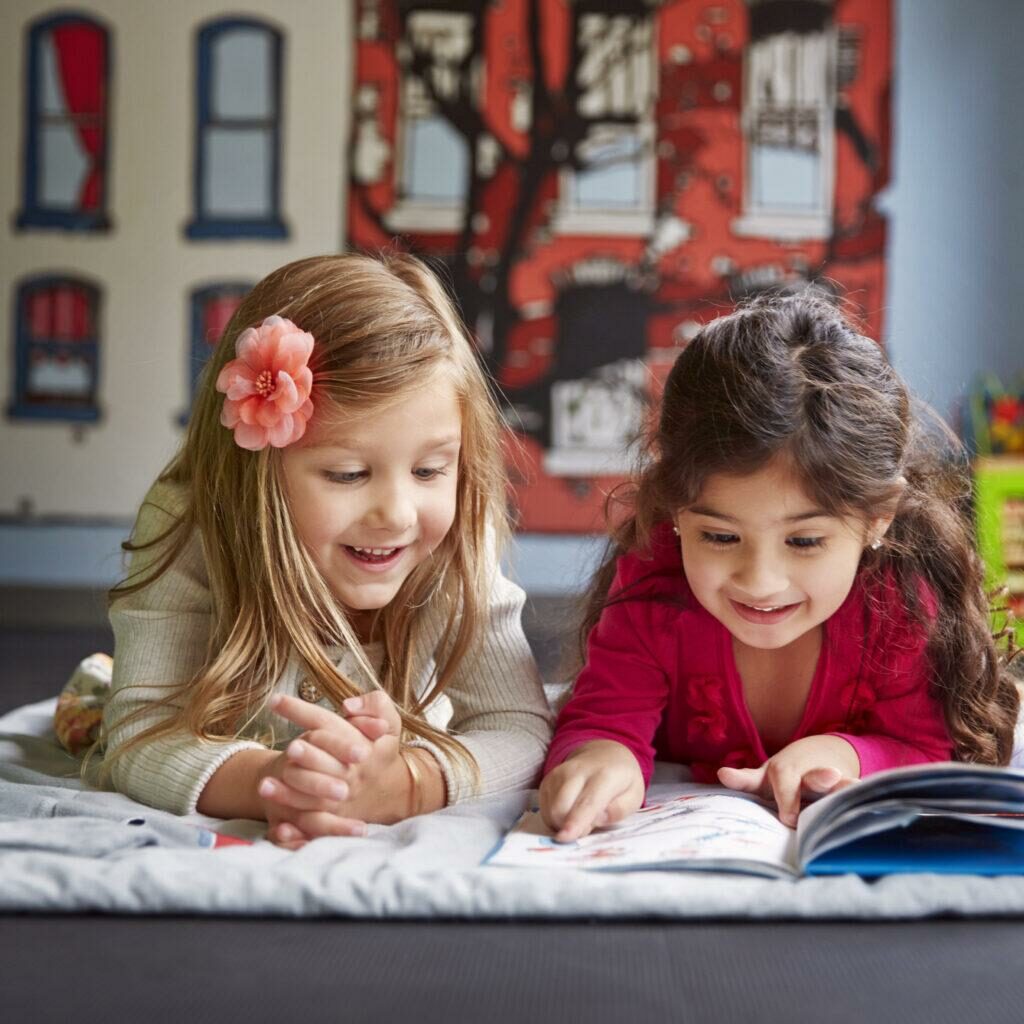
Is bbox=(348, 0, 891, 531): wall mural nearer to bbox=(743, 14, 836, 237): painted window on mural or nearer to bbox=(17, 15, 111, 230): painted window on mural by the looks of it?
bbox=(743, 14, 836, 237): painted window on mural

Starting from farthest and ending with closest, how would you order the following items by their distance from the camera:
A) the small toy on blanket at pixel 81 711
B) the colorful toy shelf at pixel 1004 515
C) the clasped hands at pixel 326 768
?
the colorful toy shelf at pixel 1004 515 → the small toy on blanket at pixel 81 711 → the clasped hands at pixel 326 768

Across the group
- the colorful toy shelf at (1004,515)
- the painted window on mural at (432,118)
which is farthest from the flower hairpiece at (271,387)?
the painted window on mural at (432,118)

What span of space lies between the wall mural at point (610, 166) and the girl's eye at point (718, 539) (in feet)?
9.42

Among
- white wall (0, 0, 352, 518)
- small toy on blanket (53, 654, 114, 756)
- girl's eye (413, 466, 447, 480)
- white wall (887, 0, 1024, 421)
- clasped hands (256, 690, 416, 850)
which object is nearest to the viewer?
clasped hands (256, 690, 416, 850)

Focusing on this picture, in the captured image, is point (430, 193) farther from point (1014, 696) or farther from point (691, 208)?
point (1014, 696)

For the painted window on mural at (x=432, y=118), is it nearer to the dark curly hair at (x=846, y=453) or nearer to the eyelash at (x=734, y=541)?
the dark curly hair at (x=846, y=453)

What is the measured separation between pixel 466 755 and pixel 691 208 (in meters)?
3.12

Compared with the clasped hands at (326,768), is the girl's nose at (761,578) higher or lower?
higher

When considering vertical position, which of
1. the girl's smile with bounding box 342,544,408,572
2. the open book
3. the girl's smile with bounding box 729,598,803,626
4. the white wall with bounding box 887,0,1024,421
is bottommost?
the open book

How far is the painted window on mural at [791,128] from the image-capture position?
4062mm

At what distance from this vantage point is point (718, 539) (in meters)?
1.19

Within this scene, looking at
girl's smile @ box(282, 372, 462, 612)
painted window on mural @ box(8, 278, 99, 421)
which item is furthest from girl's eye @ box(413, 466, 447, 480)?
painted window on mural @ box(8, 278, 99, 421)

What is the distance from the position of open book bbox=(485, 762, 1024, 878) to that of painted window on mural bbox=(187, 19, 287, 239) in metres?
3.42

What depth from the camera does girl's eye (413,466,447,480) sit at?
1264mm
